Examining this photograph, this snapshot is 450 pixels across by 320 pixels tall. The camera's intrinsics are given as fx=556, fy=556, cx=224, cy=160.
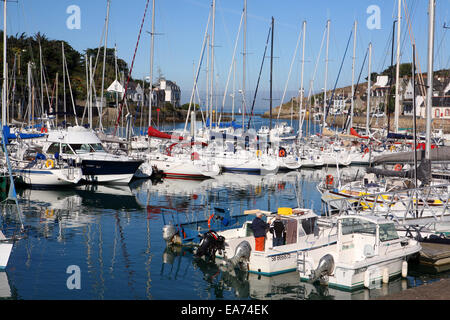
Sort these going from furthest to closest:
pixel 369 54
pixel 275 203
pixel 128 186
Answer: pixel 369 54 → pixel 128 186 → pixel 275 203

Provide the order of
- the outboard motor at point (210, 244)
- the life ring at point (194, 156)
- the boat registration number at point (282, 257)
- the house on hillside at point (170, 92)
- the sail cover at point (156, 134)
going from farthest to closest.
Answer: the house on hillside at point (170, 92)
the life ring at point (194, 156)
the sail cover at point (156, 134)
the outboard motor at point (210, 244)
the boat registration number at point (282, 257)

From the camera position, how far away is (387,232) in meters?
18.1

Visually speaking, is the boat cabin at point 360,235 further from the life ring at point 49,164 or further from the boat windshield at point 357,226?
the life ring at point 49,164

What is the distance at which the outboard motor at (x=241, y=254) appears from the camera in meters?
18.2

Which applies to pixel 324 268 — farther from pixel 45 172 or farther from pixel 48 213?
pixel 45 172

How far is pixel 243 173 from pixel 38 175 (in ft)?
57.3

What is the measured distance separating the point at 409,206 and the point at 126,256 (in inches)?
425

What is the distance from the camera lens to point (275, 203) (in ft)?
109

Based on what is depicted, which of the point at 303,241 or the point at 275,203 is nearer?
the point at 303,241

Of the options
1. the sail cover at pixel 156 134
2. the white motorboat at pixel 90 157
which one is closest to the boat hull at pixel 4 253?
the white motorboat at pixel 90 157

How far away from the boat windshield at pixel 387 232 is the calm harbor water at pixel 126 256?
4.84ft

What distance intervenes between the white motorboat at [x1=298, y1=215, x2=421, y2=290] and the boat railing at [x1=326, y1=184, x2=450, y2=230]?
231 cm
